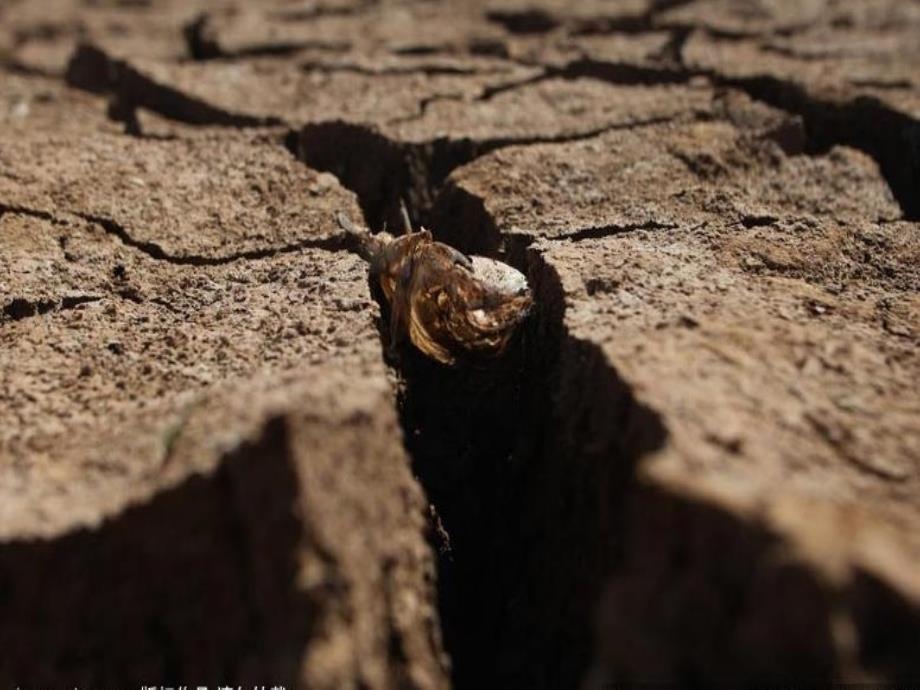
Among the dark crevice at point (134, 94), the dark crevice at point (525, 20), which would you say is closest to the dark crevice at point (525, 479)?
the dark crevice at point (134, 94)

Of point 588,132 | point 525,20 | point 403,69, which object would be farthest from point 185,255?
point 525,20

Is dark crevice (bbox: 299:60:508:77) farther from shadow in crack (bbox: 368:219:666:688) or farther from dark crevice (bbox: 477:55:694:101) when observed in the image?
shadow in crack (bbox: 368:219:666:688)

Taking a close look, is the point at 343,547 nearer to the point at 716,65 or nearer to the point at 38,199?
the point at 38,199

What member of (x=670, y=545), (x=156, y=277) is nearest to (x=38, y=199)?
(x=156, y=277)

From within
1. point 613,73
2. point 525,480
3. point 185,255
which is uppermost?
point 613,73

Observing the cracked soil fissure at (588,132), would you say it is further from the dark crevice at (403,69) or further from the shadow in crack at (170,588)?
the shadow in crack at (170,588)

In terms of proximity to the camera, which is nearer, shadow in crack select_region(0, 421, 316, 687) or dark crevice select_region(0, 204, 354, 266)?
shadow in crack select_region(0, 421, 316, 687)

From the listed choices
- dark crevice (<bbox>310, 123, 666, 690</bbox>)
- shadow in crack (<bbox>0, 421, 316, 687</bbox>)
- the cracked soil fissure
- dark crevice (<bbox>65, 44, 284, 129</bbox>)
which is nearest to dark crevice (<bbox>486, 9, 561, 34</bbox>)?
the cracked soil fissure

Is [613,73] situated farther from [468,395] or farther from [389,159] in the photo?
[468,395]
